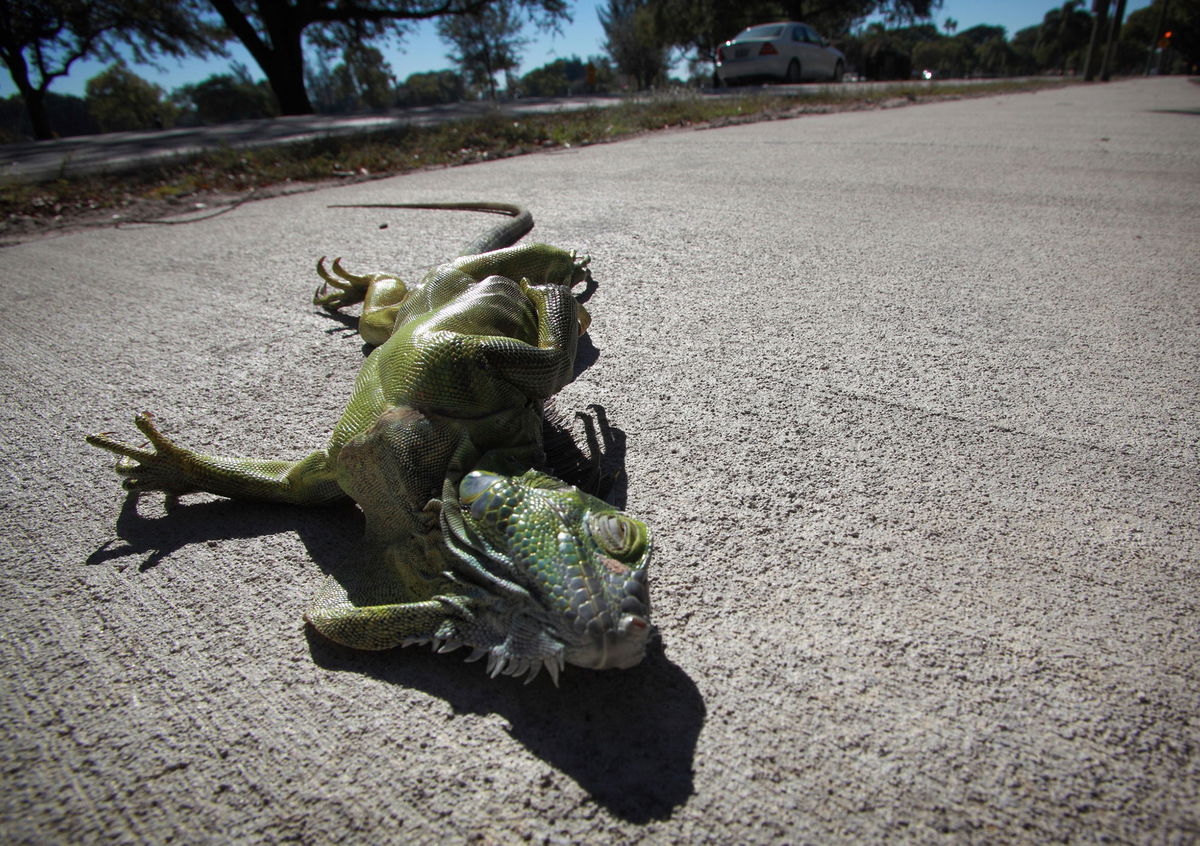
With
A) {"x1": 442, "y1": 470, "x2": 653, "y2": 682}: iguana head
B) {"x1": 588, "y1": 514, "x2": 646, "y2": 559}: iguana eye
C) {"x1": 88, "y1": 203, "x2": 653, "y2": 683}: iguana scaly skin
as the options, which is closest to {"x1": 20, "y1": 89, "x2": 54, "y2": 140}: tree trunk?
{"x1": 88, "y1": 203, "x2": 653, "y2": 683}: iguana scaly skin

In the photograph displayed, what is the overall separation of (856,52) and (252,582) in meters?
60.2

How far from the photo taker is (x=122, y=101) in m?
50.9

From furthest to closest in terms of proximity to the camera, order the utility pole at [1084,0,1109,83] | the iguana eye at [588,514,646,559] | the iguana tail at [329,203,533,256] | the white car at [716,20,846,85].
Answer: the utility pole at [1084,0,1109,83] → the white car at [716,20,846,85] → the iguana tail at [329,203,533,256] → the iguana eye at [588,514,646,559]

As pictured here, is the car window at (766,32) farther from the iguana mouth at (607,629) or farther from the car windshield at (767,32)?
the iguana mouth at (607,629)

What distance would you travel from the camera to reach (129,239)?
6.38 metres

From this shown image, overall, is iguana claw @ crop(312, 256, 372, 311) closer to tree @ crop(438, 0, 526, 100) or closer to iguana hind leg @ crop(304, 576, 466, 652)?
iguana hind leg @ crop(304, 576, 466, 652)

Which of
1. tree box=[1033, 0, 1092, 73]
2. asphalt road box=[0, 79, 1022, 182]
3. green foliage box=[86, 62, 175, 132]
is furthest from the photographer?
tree box=[1033, 0, 1092, 73]

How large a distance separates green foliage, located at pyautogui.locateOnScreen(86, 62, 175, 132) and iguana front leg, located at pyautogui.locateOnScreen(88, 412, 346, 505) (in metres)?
61.2

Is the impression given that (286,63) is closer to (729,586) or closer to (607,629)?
(729,586)

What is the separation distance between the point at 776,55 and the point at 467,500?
78.8 feet

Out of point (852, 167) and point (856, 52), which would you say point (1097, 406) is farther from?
point (856, 52)

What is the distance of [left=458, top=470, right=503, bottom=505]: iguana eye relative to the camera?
1.71 meters

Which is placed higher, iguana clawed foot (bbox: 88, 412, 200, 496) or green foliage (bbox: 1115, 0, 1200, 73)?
green foliage (bbox: 1115, 0, 1200, 73)

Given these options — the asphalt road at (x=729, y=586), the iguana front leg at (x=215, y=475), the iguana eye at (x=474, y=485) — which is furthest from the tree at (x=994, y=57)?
the iguana eye at (x=474, y=485)
